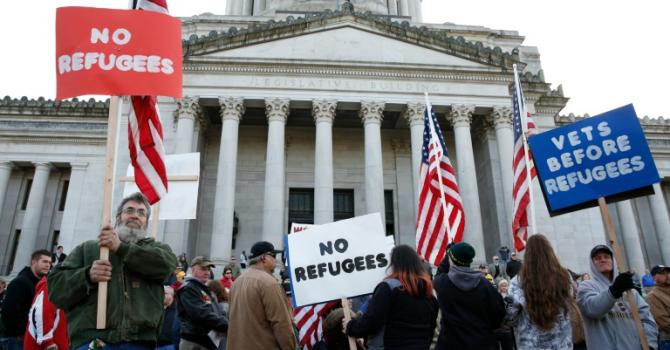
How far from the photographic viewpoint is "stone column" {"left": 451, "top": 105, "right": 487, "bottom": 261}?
2206cm

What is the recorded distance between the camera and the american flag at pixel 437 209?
10.7m

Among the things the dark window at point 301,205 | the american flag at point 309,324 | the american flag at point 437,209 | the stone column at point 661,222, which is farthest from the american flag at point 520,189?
the stone column at point 661,222

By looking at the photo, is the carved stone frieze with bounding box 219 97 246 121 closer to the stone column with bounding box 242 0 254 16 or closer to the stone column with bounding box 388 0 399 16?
the stone column with bounding box 242 0 254 16

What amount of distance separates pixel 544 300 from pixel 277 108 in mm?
20420

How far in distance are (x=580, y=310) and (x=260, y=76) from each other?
2155cm

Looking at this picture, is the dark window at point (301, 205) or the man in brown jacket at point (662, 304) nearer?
the man in brown jacket at point (662, 304)

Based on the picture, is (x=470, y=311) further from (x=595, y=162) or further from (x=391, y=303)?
(x=595, y=162)

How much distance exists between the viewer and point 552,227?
23.0 metres

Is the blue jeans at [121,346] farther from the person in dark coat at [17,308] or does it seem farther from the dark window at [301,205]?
the dark window at [301,205]

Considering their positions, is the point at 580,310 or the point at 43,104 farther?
the point at 43,104

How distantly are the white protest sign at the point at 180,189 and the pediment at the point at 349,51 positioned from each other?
14.6 m

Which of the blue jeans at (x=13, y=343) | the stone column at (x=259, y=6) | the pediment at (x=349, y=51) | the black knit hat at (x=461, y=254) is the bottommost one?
the blue jeans at (x=13, y=343)

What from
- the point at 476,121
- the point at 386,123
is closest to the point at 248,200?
the point at 386,123

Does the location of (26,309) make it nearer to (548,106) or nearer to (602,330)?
(602,330)
